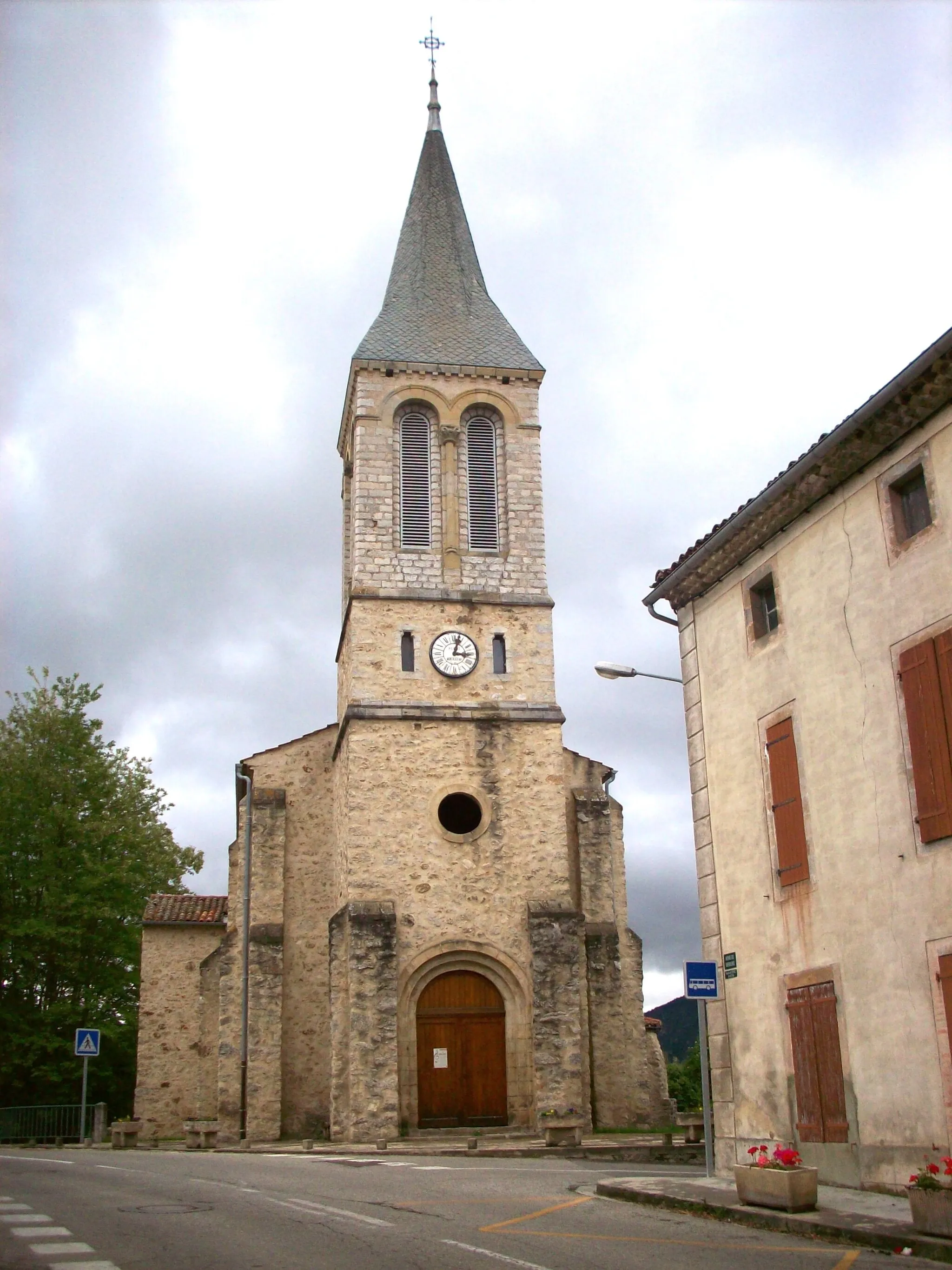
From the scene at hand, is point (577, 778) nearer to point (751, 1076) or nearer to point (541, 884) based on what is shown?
point (541, 884)

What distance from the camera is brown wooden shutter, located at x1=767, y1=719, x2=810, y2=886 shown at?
13.4m

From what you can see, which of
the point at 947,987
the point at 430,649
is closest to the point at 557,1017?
the point at 430,649

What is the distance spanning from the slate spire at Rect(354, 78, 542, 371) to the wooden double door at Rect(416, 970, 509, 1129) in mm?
13920

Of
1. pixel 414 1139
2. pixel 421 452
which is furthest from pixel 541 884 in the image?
pixel 421 452

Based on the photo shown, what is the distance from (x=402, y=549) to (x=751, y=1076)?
49.8 feet

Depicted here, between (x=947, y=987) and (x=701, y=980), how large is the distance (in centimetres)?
371

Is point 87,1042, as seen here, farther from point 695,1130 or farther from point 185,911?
point 695,1130

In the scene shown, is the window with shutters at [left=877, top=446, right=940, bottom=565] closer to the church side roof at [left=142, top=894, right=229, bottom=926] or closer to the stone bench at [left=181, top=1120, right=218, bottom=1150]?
the stone bench at [left=181, top=1120, right=218, bottom=1150]

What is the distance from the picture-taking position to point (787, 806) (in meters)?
13.7

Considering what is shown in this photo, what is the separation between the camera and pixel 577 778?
88.2 feet

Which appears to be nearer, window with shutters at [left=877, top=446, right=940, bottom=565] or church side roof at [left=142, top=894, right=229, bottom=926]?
window with shutters at [left=877, top=446, right=940, bottom=565]

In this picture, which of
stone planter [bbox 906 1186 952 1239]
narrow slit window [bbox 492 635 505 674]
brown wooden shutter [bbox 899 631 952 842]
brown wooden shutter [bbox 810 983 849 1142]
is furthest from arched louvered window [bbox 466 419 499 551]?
stone planter [bbox 906 1186 952 1239]

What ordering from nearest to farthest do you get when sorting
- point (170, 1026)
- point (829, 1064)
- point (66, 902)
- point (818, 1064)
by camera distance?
point (829, 1064) < point (818, 1064) < point (170, 1026) < point (66, 902)

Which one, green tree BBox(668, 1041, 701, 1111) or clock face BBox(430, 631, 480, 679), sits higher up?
clock face BBox(430, 631, 480, 679)
